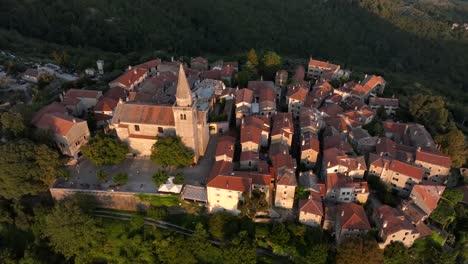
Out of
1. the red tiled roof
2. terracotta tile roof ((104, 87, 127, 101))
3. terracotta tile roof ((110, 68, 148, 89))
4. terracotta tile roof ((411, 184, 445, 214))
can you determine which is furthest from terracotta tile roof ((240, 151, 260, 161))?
terracotta tile roof ((110, 68, 148, 89))

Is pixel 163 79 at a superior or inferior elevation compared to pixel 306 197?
superior

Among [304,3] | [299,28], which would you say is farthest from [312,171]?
[304,3]

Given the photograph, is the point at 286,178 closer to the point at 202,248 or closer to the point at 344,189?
the point at 344,189

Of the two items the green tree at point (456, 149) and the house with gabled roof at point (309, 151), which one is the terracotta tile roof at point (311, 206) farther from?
the green tree at point (456, 149)

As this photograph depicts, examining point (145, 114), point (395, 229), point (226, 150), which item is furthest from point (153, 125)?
point (395, 229)

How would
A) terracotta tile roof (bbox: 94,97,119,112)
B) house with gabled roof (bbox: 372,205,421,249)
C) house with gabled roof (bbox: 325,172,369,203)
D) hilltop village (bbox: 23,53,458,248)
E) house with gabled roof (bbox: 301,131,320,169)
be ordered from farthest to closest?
terracotta tile roof (bbox: 94,97,119,112) → house with gabled roof (bbox: 301,131,320,169) → house with gabled roof (bbox: 325,172,369,203) → hilltop village (bbox: 23,53,458,248) → house with gabled roof (bbox: 372,205,421,249)

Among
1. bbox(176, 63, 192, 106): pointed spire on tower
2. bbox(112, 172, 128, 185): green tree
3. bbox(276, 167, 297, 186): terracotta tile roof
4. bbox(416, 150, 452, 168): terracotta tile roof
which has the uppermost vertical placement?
bbox(176, 63, 192, 106): pointed spire on tower

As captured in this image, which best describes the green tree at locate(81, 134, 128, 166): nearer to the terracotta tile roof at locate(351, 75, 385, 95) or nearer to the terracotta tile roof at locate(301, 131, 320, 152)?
the terracotta tile roof at locate(301, 131, 320, 152)

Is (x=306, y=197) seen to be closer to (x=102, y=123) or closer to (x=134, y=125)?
(x=134, y=125)
